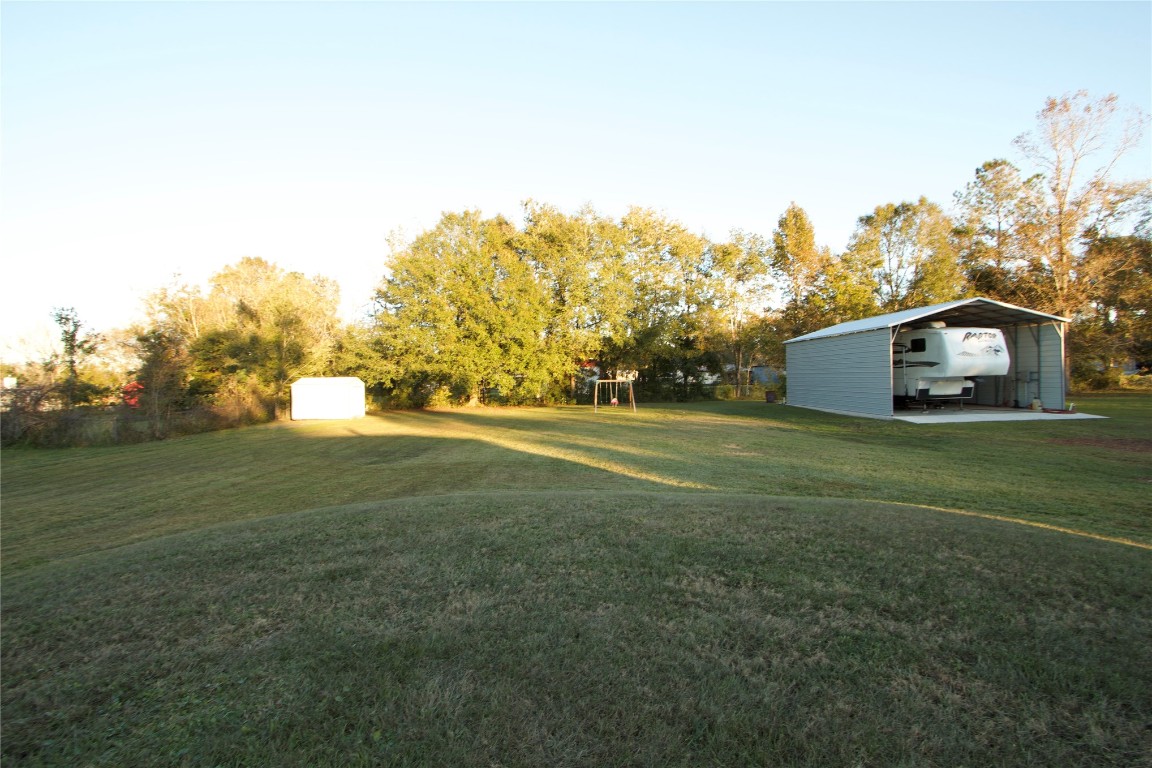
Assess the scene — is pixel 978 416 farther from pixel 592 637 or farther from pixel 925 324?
pixel 592 637

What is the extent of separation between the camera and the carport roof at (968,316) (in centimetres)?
1819

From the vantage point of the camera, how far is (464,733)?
6.99ft

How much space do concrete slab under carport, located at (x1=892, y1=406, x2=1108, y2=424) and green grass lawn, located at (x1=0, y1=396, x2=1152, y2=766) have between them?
11865 millimetres

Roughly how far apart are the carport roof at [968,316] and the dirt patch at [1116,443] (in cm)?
605

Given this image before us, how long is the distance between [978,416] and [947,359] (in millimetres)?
2367

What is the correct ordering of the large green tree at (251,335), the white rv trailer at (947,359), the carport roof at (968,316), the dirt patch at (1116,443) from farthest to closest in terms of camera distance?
the large green tree at (251,335) < the carport roof at (968,316) < the white rv trailer at (947,359) < the dirt patch at (1116,443)

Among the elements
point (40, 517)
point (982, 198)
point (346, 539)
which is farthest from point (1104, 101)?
point (40, 517)

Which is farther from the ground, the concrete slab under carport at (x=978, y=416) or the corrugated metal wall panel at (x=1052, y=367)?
the corrugated metal wall panel at (x=1052, y=367)

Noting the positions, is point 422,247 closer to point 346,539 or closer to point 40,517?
point 40,517

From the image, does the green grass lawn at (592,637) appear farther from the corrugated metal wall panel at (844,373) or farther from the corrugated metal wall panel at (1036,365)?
the corrugated metal wall panel at (1036,365)

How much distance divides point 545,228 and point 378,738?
108 ft

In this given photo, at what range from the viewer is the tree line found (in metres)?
24.9

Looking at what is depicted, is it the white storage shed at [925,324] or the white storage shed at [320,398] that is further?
the white storage shed at [320,398]

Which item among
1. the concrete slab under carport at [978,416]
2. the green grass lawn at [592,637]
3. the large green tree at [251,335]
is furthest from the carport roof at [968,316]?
the large green tree at [251,335]
